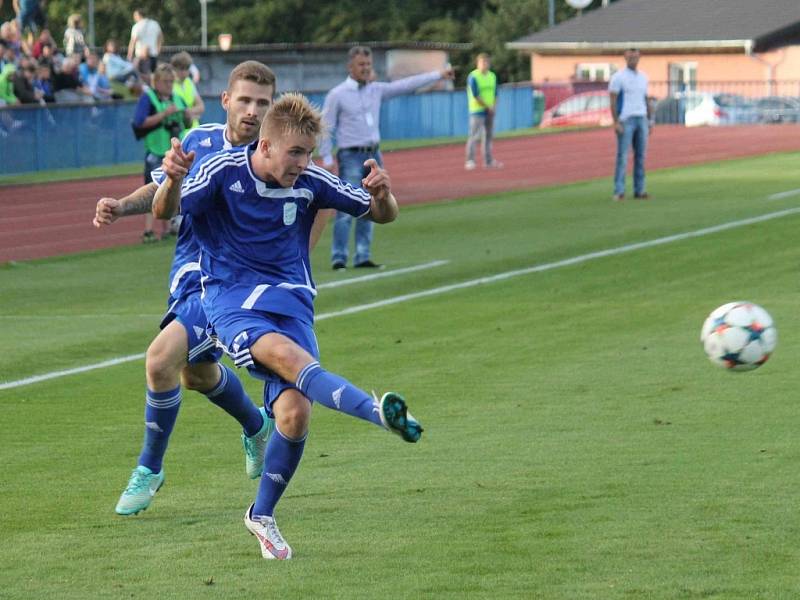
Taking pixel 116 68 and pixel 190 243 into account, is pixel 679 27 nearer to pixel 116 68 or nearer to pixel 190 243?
pixel 116 68

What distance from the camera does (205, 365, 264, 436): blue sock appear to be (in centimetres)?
780

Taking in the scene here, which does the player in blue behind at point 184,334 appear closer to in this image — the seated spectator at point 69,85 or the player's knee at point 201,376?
the player's knee at point 201,376

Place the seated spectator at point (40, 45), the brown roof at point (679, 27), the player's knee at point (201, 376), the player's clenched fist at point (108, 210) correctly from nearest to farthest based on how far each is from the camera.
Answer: the player's clenched fist at point (108, 210), the player's knee at point (201, 376), the seated spectator at point (40, 45), the brown roof at point (679, 27)

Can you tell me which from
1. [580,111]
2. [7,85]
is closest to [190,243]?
[7,85]

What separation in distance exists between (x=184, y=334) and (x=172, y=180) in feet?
2.74

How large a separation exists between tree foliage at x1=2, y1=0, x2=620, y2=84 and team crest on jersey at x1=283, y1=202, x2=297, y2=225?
7189 cm

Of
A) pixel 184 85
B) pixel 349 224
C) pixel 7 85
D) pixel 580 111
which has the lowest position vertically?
pixel 349 224

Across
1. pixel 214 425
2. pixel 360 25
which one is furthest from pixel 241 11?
pixel 214 425

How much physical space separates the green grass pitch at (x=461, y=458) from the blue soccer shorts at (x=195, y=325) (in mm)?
673

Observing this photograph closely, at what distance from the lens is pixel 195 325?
289 inches

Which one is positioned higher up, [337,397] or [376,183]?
[376,183]

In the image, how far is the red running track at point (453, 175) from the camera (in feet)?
72.3

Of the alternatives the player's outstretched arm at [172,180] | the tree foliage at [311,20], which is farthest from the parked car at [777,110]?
the player's outstretched arm at [172,180]

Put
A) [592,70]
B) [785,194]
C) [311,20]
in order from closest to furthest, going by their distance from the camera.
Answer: [785,194], [592,70], [311,20]
